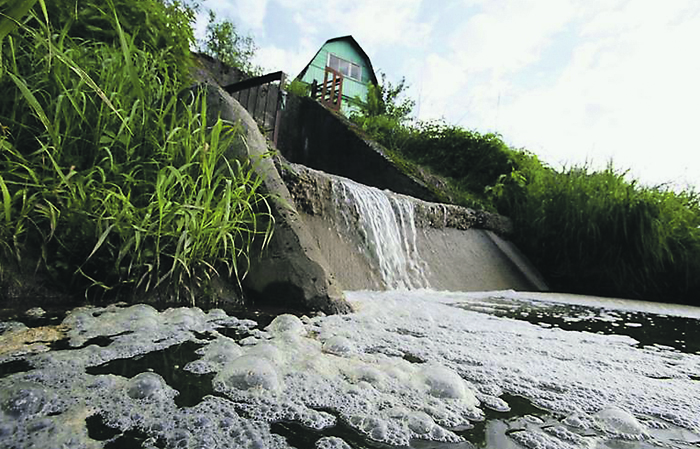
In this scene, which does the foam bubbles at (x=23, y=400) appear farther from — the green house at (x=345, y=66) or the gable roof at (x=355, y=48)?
the gable roof at (x=355, y=48)

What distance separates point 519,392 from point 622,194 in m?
4.14

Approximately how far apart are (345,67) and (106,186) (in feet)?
53.8

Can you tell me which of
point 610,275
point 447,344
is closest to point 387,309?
point 447,344

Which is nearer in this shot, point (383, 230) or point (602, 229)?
point (383, 230)

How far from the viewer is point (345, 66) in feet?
54.6

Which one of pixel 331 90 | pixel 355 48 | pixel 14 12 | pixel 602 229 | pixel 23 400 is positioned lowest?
pixel 23 400

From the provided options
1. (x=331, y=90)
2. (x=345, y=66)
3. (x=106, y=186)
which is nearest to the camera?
(x=106, y=186)

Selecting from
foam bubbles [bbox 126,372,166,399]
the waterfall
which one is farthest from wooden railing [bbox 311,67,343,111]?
foam bubbles [bbox 126,372,166,399]

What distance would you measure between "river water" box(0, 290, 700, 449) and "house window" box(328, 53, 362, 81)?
53.0 ft

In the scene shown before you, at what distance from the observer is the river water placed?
2.03 ft

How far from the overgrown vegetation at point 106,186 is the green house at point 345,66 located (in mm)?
14088

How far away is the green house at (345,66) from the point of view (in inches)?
620

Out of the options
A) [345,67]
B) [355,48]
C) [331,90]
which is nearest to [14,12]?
[331,90]

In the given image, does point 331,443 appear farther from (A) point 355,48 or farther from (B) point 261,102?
(A) point 355,48
